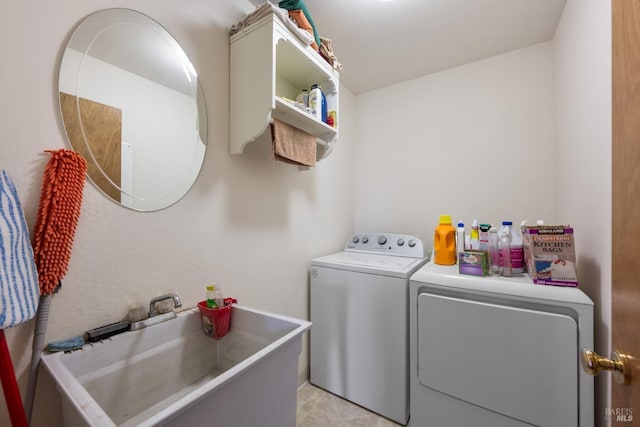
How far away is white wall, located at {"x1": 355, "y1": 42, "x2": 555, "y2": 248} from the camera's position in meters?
1.89

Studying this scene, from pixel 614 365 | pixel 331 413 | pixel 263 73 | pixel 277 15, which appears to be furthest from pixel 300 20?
pixel 331 413

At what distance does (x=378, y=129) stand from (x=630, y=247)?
7.16 feet

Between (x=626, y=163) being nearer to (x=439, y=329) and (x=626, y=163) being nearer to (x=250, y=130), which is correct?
(x=439, y=329)

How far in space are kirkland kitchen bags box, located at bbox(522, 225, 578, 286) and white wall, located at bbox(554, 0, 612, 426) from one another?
0.28 feet

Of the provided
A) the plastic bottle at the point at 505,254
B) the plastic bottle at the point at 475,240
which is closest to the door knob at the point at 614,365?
the plastic bottle at the point at 505,254

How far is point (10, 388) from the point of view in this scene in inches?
25.2

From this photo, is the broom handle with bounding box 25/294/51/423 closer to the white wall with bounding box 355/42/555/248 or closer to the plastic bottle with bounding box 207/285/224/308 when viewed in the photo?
the plastic bottle with bounding box 207/285/224/308

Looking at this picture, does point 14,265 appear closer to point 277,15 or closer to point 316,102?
point 277,15

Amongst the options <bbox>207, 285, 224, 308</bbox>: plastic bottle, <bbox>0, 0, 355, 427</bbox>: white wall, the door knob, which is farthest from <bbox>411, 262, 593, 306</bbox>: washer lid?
<bbox>207, 285, 224, 308</bbox>: plastic bottle

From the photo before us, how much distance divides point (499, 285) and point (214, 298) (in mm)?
1332

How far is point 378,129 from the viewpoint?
8.33ft

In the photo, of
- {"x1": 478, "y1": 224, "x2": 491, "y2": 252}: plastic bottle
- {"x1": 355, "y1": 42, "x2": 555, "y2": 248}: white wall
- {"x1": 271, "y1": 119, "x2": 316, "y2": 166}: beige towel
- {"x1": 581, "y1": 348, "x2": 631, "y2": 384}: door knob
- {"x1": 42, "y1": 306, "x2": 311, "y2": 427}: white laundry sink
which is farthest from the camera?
{"x1": 355, "y1": 42, "x2": 555, "y2": 248}: white wall

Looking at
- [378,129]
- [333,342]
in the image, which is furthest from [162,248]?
[378,129]

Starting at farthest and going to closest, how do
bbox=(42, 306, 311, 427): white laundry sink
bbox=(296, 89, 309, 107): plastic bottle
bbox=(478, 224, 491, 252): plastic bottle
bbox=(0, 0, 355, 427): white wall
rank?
bbox=(296, 89, 309, 107): plastic bottle → bbox=(478, 224, 491, 252): plastic bottle → bbox=(0, 0, 355, 427): white wall → bbox=(42, 306, 311, 427): white laundry sink
